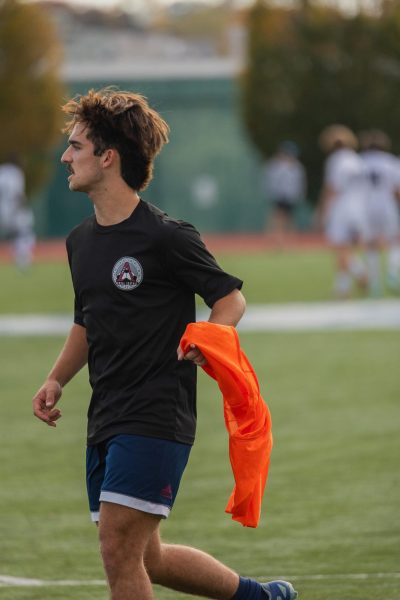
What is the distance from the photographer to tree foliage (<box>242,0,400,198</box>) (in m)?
45.5

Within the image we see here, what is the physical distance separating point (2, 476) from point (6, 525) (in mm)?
1525

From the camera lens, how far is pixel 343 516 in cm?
863

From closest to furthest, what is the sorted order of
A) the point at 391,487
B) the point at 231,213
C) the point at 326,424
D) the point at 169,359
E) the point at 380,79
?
the point at 169,359 → the point at 391,487 → the point at 326,424 → the point at 380,79 → the point at 231,213

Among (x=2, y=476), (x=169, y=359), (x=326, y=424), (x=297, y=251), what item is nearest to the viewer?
(x=169, y=359)

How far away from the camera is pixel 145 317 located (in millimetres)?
5383

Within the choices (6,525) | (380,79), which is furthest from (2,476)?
(380,79)

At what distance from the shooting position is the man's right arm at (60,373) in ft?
18.7

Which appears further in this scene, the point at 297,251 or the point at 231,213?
the point at 231,213

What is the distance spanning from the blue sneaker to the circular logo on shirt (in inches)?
47.9

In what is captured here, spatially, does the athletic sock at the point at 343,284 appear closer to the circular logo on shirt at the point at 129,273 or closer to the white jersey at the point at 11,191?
the white jersey at the point at 11,191

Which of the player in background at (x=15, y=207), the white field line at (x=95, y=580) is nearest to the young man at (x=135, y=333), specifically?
the white field line at (x=95, y=580)

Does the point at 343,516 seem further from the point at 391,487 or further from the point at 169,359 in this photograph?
the point at 169,359

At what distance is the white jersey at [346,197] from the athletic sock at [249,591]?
16604mm

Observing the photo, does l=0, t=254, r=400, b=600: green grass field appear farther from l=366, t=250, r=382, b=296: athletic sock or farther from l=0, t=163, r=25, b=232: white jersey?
l=0, t=163, r=25, b=232: white jersey
